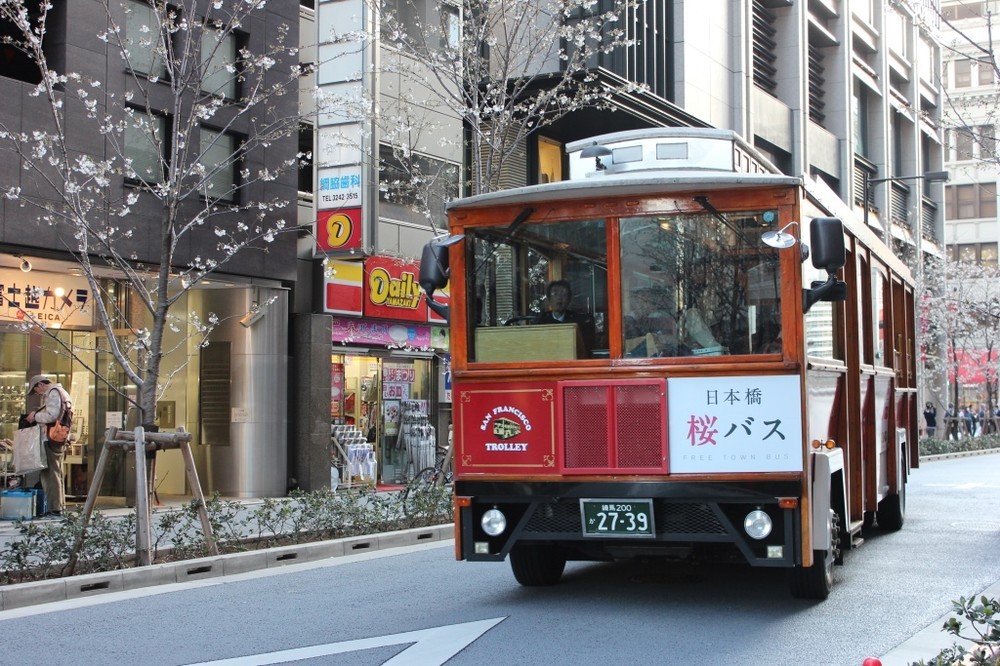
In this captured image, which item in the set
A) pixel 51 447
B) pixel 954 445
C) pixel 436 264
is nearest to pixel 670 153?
pixel 436 264

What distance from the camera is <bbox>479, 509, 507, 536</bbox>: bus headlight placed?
8.83 m

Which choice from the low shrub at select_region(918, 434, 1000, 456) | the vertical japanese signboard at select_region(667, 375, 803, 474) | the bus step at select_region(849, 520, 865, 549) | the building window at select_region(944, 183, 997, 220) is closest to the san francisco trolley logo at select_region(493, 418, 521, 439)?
the vertical japanese signboard at select_region(667, 375, 803, 474)

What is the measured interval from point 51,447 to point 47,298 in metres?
2.65

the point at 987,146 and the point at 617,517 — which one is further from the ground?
the point at 987,146

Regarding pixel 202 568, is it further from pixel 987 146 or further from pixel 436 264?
pixel 987 146

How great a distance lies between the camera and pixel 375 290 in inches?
918

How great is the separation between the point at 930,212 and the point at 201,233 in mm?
49087

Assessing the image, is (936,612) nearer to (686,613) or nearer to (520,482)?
(686,613)

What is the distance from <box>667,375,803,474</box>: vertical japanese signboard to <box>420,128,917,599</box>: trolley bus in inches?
0.4

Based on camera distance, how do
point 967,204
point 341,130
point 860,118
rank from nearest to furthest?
1. point 341,130
2. point 860,118
3. point 967,204

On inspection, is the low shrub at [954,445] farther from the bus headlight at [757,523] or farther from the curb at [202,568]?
the bus headlight at [757,523]

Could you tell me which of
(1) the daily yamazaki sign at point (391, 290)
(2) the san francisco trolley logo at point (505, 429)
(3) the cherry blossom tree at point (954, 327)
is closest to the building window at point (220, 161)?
(1) the daily yamazaki sign at point (391, 290)

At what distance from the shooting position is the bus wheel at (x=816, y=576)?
8.76 m

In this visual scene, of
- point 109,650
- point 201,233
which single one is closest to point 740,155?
point 109,650
